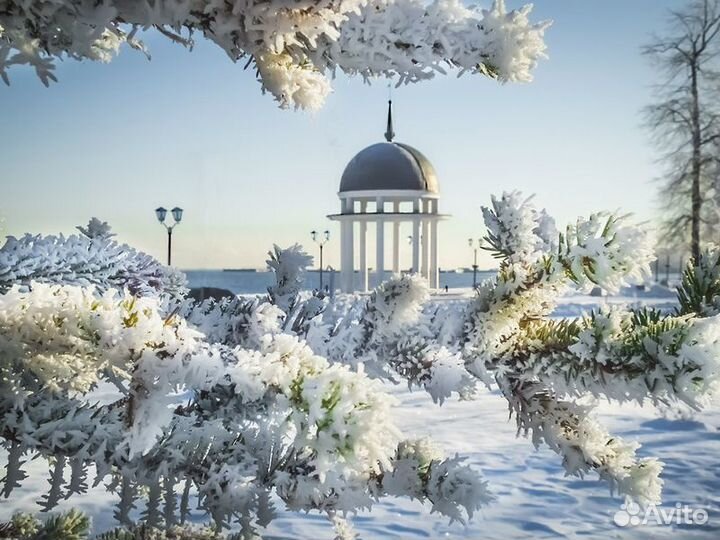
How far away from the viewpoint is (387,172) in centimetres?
3153

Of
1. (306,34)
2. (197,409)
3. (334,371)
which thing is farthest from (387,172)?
(334,371)

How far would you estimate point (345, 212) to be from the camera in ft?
105

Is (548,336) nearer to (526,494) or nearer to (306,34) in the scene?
(306,34)

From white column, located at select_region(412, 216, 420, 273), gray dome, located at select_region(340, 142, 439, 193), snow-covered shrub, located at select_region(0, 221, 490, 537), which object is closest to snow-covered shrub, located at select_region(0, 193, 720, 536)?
snow-covered shrub, located at select_region(0, 221, 490, 537)

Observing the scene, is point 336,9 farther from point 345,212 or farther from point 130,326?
point 345,212

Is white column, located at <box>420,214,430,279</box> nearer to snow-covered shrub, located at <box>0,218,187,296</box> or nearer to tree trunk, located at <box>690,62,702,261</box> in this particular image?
tree trunk, located at <box>690,62,702,261</box>

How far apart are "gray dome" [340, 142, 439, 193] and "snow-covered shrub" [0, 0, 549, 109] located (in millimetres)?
29382

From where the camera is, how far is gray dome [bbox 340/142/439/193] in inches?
1232

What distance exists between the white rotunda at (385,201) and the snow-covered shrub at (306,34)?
28779 mm

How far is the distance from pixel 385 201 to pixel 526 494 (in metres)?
25.1

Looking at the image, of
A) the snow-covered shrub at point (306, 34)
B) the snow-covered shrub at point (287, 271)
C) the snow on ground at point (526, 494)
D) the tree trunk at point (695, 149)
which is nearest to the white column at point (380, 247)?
the tree trunk at point (695, 149)

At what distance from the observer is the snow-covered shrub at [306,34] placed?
145cm

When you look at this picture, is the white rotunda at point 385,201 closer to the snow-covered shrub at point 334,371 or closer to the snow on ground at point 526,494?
the snow on ground at point 526,494

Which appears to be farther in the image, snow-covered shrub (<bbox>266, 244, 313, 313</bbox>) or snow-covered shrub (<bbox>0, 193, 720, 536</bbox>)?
snow-covered shrub (<bbox>266, 244, 313, 313</bbox>)
